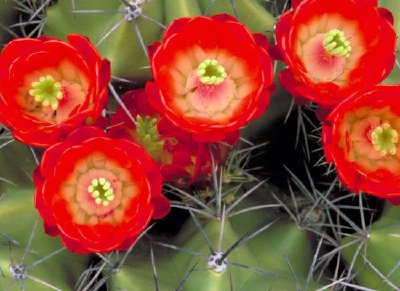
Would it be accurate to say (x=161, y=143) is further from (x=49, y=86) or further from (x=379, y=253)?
(x=379, y=253)

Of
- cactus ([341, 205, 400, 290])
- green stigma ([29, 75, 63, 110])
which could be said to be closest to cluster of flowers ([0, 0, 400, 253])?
green stigma ([29, 75, 63, 110])

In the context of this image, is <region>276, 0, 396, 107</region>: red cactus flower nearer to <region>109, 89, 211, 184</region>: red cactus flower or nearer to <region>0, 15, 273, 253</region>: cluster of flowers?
<region>0, 15, 273, 253</region>: cluster of flowers

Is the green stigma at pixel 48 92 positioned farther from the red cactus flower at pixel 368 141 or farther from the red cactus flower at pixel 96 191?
the red cactus flower at pixel 368 141

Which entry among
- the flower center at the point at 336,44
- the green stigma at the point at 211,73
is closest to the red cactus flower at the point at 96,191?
the green stigma at the point at 211,73

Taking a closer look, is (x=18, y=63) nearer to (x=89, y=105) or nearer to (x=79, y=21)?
(x=89, y=105)

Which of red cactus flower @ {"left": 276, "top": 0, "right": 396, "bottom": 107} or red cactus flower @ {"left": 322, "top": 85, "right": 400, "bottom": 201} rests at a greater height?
red cactus flower @ {"left": 276, "top": 0, "right": 396, "bottom": 107}

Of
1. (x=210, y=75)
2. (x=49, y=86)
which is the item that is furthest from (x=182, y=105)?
(x=49, y=86)
